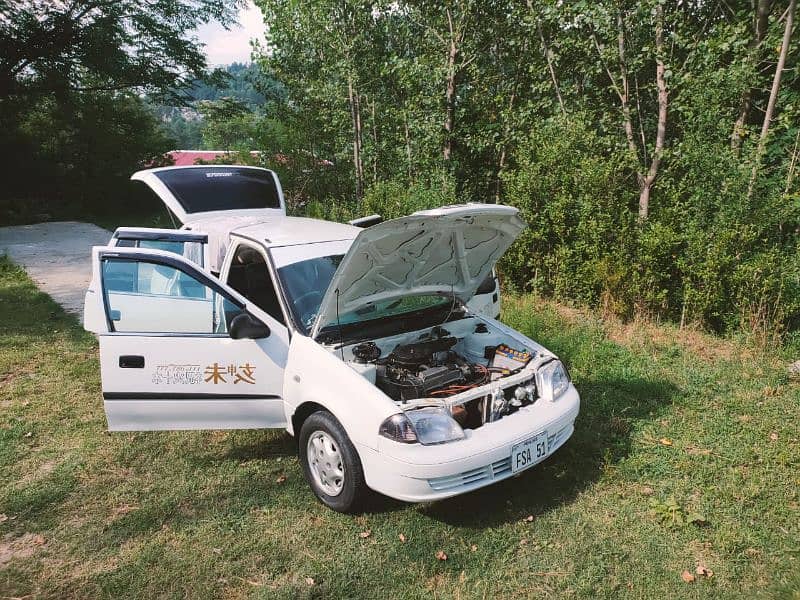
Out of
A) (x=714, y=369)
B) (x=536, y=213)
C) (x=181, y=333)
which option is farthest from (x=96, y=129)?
(x=714, y=369)

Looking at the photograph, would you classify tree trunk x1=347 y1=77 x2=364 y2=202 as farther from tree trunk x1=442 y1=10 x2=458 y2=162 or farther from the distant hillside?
the distant hillside

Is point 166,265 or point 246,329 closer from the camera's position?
point 246,329

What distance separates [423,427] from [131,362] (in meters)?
2.06

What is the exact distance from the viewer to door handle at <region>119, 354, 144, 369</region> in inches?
152

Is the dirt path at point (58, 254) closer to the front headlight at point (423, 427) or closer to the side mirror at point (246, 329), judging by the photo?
the side mirror at point (246, 329)

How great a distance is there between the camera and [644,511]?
3.70m

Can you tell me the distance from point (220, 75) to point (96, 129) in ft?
15.9

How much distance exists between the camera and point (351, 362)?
384 cm

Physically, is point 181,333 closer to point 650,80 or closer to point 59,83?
point 650,80

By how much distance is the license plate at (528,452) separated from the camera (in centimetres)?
344

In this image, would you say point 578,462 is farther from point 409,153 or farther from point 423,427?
point 409,153

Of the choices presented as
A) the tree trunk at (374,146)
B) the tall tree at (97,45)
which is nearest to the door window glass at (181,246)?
the tree trunk at (374,146)

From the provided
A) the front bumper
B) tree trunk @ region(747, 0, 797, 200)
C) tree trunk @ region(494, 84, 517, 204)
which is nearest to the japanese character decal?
the front bumper

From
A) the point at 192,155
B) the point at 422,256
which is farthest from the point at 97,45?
the point at 192,155
